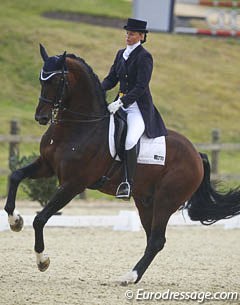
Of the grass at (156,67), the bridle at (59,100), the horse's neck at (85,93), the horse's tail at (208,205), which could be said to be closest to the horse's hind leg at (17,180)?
the bridle at (59,100)

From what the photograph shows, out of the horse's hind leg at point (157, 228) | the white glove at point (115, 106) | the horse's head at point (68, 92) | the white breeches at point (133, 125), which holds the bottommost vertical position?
the horse's hind leg at point (157, 228)

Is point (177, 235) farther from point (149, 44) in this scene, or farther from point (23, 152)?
point (149, 44)

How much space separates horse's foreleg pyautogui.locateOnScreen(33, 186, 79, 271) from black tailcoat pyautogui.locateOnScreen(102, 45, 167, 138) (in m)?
1.00

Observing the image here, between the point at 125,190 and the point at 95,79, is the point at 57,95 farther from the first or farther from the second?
the point at 125,190

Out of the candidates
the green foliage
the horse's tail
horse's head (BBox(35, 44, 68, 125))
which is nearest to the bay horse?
horse's head (BBox(35, 44, 68, 125))

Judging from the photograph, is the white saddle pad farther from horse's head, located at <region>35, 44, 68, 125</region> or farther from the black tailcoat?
horse's head, located at <region>35, 44, 68, 125</region>

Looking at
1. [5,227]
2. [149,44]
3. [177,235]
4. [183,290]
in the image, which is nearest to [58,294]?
[183,290]

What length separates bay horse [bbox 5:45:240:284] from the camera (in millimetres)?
7754

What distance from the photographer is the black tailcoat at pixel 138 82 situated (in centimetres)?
817

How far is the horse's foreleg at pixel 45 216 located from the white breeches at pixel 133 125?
723 millimetres

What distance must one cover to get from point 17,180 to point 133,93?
132 cm

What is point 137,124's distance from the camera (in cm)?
825

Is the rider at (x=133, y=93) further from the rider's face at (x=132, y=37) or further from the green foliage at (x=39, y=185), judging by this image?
the green foliage at (x=39, y=185)

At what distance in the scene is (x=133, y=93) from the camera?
8133 mm
